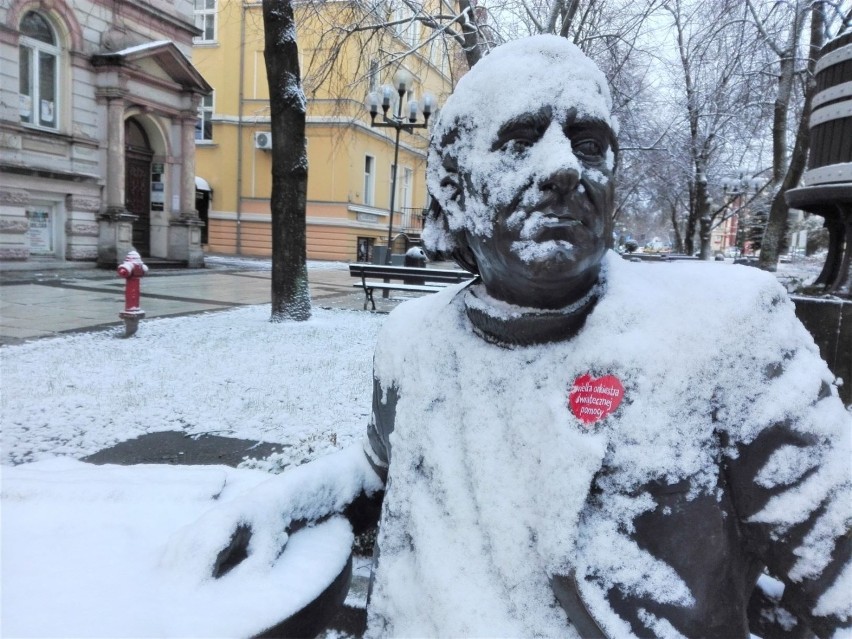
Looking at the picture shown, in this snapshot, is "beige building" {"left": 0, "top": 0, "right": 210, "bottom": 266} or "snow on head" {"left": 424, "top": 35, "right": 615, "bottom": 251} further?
"beige building" {"left": 0, "top": 0, "right": 210, "bottom": 266}

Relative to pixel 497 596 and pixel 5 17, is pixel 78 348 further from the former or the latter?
pixel 5 17

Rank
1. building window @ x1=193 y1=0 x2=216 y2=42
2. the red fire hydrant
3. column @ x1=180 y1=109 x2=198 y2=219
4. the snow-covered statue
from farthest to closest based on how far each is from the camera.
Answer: building window @ x1=193 y1=0 x2=216 y2=42, column @ x1=180 y1=109 x2=198 y2=219, the red fire hydrant, the snow-covered statue

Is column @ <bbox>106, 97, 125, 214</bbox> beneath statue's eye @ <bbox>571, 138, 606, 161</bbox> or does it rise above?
above

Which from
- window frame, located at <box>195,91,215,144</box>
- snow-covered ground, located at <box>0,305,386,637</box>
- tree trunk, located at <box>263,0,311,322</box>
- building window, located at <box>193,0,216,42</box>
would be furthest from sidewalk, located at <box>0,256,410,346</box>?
building window, located at <box>193,0,216,42</box>

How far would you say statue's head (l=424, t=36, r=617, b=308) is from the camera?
1041 mm

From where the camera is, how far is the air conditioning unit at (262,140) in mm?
25422

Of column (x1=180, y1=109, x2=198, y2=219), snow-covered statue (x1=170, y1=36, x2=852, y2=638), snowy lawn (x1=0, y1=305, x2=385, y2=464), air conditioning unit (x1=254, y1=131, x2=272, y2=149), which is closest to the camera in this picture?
snow-covered statue (x1=170, y1=36, x2=852, y2=638)

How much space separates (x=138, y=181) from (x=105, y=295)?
26.4ft

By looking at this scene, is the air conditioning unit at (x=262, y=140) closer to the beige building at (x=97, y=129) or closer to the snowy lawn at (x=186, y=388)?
the beige building at (x=97, y=129)

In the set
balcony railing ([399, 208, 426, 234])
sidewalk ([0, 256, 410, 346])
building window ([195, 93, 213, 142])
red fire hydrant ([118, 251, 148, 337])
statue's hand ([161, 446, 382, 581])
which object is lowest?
sidewalk ([0, 256, 410, 346])

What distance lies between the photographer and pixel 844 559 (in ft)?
3.13

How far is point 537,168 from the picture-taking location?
105 centimetres

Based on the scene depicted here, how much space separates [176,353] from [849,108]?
234 inches

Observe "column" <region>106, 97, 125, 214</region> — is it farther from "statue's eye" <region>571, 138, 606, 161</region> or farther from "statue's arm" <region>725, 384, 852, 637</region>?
"statue's arm" <region>725, 384, 852, 637</region>
